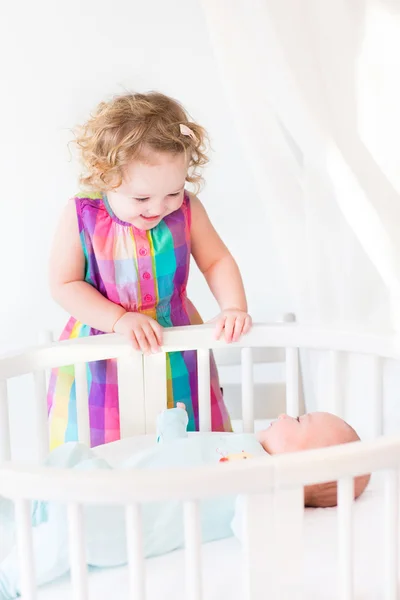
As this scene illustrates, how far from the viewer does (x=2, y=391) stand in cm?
131

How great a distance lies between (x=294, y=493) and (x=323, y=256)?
2.11 feet

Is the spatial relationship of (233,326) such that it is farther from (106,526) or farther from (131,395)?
(106,526)

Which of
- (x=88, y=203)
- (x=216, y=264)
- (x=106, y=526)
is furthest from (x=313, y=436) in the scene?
(x=88, y=203)

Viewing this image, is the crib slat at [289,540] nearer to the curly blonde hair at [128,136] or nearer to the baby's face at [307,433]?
the baby's face at [307,433]

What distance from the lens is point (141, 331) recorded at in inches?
55.6

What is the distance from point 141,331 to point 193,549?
1.99 ft

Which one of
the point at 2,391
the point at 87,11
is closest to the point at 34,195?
the point at 87,11

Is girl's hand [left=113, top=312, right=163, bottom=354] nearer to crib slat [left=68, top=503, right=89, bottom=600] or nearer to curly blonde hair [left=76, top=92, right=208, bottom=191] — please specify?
curly blonde hair [left=76, top=92, right=208, bottom=191]

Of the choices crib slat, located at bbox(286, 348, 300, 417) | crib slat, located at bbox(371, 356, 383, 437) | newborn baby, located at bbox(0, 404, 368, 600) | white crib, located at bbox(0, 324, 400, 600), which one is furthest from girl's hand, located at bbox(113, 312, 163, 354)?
white crib, located at bbox(0, 324, 400, 600)

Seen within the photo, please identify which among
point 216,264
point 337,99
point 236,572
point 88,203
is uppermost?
point 337,99

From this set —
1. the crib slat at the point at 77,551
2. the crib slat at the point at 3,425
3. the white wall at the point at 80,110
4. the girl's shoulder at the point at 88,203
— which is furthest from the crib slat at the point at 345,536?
the white wall at the point at 80,110

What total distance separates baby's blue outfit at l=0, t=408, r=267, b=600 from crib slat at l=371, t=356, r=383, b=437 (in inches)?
10.4

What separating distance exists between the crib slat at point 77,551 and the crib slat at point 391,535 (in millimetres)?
314

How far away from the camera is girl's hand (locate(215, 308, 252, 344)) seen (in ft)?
4.72
